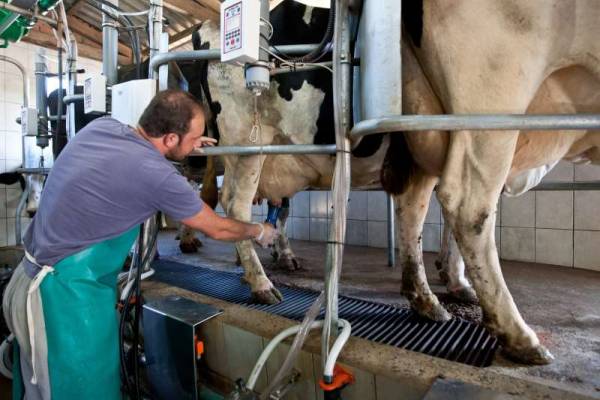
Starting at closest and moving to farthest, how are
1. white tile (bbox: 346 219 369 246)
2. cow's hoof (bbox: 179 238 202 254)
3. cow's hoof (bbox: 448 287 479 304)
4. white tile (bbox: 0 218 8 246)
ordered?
cow's hoof (bbox: 448 287 479 304) → cow's hoof (bbox: 179 238 202 254) → white tile (bbox: 346 219 369 246) → white tile (bbox: 0 218 8 246)

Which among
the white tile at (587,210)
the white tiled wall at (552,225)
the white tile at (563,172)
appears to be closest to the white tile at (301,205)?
the white tiled wall at (552,225)

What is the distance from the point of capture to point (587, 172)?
254cm

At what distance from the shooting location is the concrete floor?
110 cm

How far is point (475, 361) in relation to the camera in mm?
1153

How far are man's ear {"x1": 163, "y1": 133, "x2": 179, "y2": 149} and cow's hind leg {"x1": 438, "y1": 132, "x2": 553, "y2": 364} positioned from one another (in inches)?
35.2

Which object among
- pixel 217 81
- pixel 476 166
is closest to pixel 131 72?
pixel 217 81

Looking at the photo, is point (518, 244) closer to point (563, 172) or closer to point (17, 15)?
point (563, 172)

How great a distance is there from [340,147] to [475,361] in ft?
2.71

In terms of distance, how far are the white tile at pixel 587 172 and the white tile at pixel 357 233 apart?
6.22 ft

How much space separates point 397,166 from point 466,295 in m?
0.79

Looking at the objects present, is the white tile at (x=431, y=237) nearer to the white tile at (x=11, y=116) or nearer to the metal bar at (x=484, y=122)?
the metal bar at (x=484, y=122)

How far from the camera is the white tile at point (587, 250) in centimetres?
248

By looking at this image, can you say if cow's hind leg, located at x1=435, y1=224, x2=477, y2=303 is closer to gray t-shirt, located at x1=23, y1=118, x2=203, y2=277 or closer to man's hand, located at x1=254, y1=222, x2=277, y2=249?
man's hand, located at x1=254, y1=222, x2=277, y2=249

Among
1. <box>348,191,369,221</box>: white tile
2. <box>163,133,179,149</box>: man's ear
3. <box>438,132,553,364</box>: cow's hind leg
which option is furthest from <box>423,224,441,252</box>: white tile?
<box>163,133,179,149</box>: man's ear
